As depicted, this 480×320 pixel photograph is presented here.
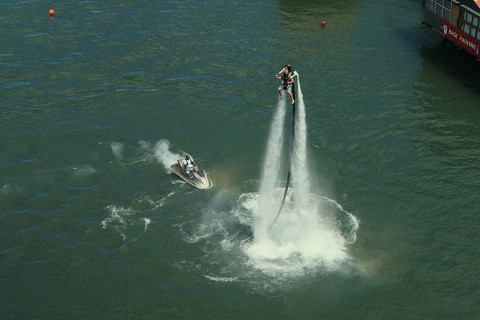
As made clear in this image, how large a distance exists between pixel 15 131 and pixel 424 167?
133 ft

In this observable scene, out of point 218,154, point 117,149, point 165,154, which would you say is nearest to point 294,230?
point 218,154

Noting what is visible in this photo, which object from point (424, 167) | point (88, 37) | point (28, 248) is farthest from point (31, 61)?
point (424, 167)

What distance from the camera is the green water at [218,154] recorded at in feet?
182

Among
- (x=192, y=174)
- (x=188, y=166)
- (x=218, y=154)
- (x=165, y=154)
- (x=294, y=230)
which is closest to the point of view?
(x=294, y=230)

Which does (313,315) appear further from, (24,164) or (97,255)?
(24,164)

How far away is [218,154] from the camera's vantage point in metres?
70.8

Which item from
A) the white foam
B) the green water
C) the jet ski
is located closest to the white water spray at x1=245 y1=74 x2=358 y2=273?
the green water

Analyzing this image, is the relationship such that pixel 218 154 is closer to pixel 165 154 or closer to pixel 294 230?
pixel 165 154

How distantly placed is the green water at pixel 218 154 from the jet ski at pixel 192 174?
85 centimetres

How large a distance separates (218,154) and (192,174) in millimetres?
5310

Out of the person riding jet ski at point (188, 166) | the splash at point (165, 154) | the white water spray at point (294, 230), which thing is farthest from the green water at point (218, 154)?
the person riding jet ski at point (188, 166)

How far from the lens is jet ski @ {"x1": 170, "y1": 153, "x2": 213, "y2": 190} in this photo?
66.1m

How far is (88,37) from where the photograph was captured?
89812 mm

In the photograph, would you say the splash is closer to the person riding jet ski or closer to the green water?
the green water
